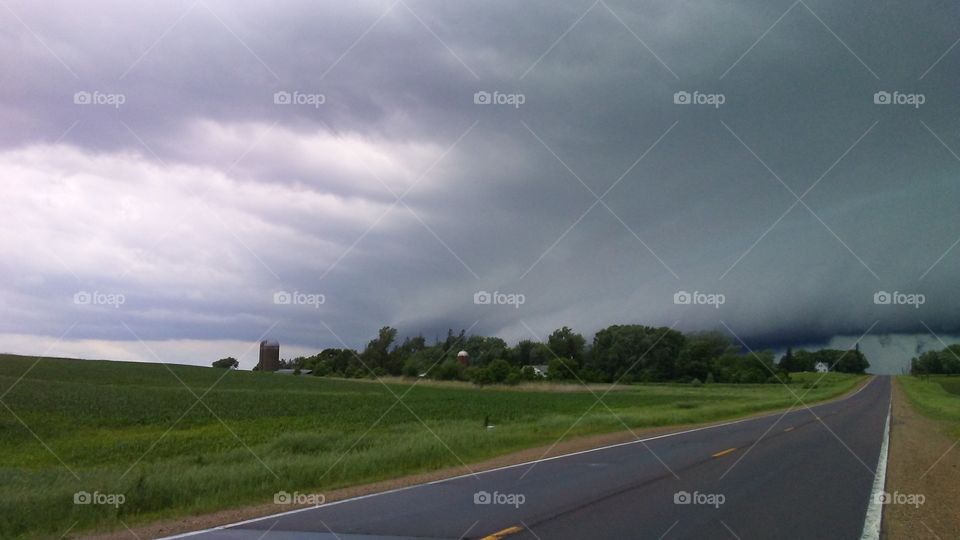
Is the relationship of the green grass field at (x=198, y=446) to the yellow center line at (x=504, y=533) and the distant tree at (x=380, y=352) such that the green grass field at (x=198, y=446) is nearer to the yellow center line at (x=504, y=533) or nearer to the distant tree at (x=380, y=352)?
the yellow center line at (x=504, y=533)

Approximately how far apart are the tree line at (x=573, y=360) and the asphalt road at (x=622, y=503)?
6185cm

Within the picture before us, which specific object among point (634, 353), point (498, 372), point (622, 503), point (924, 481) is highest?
point (634, 353)

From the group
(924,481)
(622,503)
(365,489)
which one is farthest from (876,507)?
(365,489)

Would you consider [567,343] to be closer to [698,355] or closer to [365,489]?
[698,355]

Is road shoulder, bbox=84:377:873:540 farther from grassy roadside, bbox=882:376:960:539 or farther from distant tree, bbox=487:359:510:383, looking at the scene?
distant tree, bbox=487:359:510:383

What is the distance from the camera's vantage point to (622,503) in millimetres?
10750

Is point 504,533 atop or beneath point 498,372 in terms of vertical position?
beneath

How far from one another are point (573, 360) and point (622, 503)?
80291 mm

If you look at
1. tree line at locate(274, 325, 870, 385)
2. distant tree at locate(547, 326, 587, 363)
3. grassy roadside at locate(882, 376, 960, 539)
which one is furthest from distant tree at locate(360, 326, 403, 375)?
grassy roadside at locate(882, 376, 960, 539)

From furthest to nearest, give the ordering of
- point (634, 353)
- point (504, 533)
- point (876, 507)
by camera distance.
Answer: point (634, 353)
point (876, 507)
point (504, 533)

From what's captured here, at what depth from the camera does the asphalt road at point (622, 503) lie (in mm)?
8953

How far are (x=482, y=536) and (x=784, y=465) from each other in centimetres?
1017

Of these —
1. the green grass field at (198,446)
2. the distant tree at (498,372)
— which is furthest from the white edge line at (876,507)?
the distant tree at (498,372)

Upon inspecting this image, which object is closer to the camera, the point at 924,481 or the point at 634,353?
the point at 924,481
